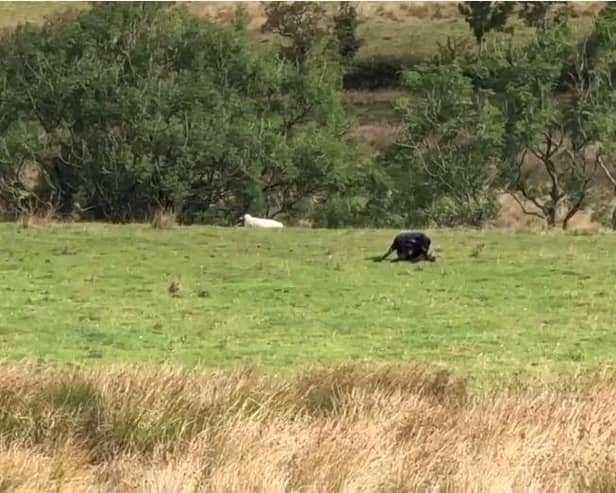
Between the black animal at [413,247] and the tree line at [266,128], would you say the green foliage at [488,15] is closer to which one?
the tree line at [266,128]

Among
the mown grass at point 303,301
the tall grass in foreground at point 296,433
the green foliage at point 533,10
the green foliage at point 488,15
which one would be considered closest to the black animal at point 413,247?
the mown grass at point 303,301

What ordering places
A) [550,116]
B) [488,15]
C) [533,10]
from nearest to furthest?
1. [550,116]
2. [533,10]
3. [488,15]

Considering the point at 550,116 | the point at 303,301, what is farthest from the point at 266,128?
the point at 303,301

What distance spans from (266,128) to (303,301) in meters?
21.0

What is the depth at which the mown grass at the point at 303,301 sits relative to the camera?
487 inches

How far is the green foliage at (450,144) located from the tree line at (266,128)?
0.17 feet

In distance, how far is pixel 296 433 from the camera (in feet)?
24.4

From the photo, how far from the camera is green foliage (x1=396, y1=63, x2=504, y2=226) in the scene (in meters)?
35.2

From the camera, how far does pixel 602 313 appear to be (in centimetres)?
1509

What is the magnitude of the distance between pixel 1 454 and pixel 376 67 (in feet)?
187

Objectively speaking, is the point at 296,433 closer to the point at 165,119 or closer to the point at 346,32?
the point at 165,119

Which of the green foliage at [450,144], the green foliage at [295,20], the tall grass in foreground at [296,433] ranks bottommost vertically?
the green foliage at [450,144]

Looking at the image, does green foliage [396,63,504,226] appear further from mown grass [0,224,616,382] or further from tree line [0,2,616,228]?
mown grass [0,224,616,382]

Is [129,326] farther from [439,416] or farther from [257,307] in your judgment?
[439,416]
